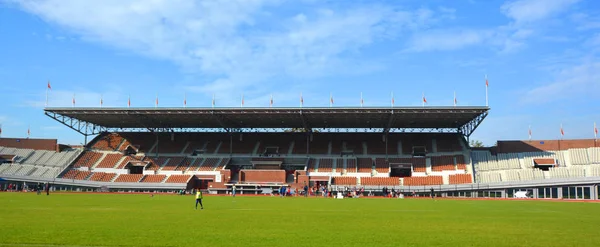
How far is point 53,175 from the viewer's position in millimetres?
70188

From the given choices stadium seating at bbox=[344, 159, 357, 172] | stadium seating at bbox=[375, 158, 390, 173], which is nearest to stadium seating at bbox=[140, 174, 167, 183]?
stadium seating at bbox=[344, 159, 357, 172]

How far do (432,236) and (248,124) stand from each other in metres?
63.1

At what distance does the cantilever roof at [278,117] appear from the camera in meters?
63.6

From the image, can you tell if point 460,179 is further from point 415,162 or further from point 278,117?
point 278,117

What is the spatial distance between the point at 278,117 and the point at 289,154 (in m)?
8.57

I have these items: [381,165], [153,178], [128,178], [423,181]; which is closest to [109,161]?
[128,178]

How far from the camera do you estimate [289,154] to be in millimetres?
75562

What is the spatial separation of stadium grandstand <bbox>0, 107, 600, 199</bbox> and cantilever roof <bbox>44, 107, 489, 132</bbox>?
0.14 m

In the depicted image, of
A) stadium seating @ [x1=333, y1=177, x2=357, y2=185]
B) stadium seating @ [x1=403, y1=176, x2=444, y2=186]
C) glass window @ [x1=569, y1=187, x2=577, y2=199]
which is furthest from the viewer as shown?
stadium seating @ [x1=333, y1=177, x2=357, y2=185]

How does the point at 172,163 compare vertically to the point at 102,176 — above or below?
above

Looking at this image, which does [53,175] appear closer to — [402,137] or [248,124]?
[248,124]

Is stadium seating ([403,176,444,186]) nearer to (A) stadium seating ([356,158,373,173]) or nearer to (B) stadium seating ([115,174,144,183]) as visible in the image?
(A) stadium seating ([356,158,373,173])

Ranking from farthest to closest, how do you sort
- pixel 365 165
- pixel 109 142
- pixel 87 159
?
1. pixel 109 142
2. pixel 87 159
3. pixel 365 165

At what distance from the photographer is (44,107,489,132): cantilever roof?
209ft
